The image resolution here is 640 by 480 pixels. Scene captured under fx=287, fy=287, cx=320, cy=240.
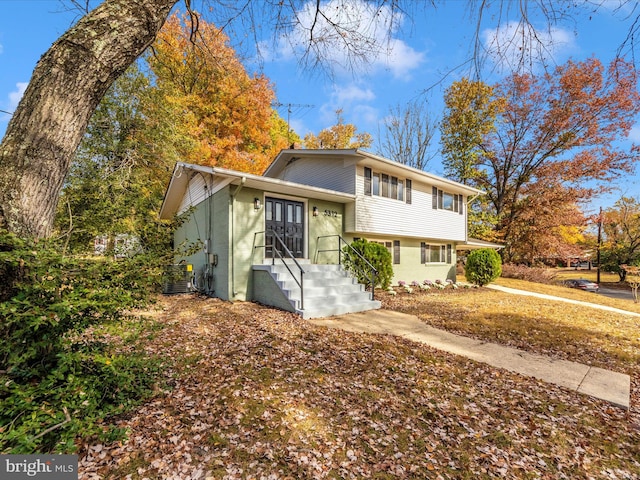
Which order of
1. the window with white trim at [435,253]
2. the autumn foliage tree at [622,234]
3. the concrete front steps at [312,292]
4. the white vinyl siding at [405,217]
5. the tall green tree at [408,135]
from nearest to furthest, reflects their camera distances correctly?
the concrete front steps at [312,292] → the white vinyl siding at [405,217] → the window with white trim at [435,253] → the tall green tree at [408,135] → the autumn foliage tree at [622,234]

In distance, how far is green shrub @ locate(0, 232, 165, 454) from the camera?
1.70m

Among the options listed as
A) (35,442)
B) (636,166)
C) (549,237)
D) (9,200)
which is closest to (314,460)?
(35,442)

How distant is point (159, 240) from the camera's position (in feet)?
11.2

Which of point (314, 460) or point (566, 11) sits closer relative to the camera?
point (314, 460)

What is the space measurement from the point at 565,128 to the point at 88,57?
25296 millimetres

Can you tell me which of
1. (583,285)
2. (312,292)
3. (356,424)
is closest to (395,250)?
(312,292)

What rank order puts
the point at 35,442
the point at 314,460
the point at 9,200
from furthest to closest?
the point at 314,460
the point at 9,200
the point at 35,442

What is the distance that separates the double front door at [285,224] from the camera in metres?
8.65

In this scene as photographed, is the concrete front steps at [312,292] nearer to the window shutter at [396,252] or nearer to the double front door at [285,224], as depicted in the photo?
the double front door at [285,224]

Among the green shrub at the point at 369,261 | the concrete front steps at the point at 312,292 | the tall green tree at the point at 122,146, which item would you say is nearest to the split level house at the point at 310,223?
the concrete front steps at the point at 312,292

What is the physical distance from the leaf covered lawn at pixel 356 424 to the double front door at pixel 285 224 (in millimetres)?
4796

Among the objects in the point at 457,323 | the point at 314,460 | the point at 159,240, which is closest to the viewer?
the point at 314,460

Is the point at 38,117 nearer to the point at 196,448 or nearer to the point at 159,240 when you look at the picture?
the point at 159,240

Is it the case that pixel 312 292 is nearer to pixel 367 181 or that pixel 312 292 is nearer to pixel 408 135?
pixel 367 181
